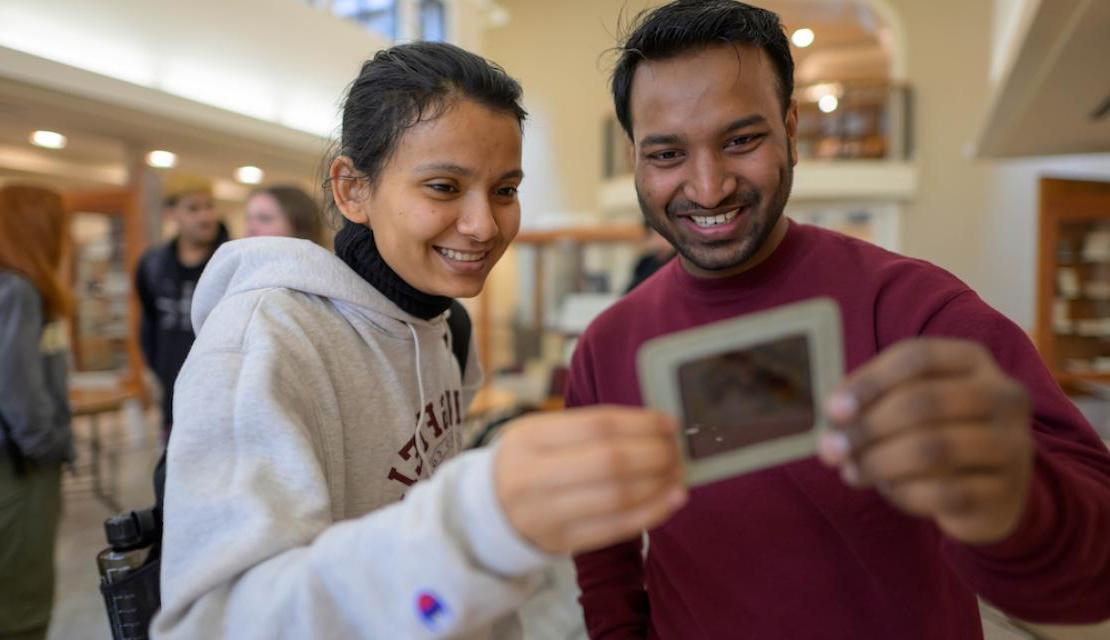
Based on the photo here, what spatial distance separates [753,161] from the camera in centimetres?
97

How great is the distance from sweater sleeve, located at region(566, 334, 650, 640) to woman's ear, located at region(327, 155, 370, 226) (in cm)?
46

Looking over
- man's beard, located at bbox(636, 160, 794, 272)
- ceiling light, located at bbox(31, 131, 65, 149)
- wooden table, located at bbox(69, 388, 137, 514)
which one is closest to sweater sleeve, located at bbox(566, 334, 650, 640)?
man's beard, located at bbox(636, 160, 794, 272)

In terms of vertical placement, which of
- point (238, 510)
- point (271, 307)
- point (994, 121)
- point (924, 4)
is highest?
point (924, 4)

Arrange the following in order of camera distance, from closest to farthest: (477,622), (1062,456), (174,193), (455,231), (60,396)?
(477,622) < (1062,456) < (455,231) < (60,396) < (174,193)

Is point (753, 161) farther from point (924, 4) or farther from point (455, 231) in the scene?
point (924, 4)

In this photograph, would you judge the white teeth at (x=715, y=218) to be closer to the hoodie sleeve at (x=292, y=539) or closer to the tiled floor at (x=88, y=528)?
the hoodie sleeve at (x=292, y=539)

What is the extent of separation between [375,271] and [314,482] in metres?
0.38

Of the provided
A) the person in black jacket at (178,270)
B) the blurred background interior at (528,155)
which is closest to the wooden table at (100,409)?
the blurred background interior at (528,155)

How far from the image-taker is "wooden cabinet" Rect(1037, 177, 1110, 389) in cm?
511

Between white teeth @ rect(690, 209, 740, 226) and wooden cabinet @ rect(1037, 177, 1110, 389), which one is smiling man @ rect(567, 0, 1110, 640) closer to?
white teeth @ rect(690, 209, 740, 226)

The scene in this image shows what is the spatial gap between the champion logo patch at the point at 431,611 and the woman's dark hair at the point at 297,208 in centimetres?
246

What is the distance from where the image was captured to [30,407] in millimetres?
2025

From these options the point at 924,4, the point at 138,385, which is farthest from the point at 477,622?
the point at 924,4

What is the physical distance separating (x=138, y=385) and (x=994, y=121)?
7.70 m
